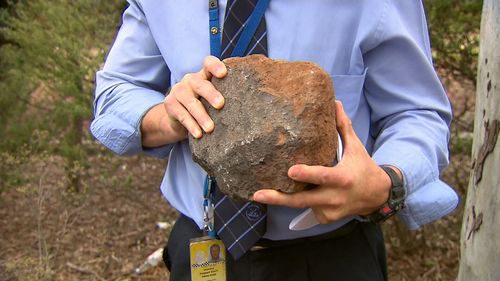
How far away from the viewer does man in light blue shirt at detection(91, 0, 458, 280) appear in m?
1.57

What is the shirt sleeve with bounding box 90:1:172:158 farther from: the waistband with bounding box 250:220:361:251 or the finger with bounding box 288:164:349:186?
the finger with bounding box 288:164:349:186

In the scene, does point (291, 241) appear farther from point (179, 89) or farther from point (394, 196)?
point (179, 89)

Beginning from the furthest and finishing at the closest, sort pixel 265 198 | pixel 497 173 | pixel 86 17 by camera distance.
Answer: pixel 86 17 → pixel 497 173 → pixel 265 198

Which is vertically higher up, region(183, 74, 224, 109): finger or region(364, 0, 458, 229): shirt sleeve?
region(183, 74, 224, 109): finger

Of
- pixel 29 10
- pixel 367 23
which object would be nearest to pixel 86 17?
pixel 29 10

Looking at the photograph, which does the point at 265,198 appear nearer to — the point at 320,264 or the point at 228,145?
the point at 228,145

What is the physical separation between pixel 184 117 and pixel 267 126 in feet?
0.76

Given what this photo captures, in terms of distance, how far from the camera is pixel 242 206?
1701mm

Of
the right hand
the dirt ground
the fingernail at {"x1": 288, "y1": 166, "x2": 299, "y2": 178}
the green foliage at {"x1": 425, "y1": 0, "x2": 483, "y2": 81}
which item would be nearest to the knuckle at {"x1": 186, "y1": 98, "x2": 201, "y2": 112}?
the right hand

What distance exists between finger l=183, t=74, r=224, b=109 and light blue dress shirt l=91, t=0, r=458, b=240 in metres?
0.22

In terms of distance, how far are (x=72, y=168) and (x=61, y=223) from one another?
523 millimetres

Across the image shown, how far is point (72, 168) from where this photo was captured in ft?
16.8

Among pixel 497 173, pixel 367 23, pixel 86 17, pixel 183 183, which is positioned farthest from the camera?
pixel 86 17

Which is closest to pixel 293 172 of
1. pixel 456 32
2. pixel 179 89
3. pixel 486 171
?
pixel 179 89
